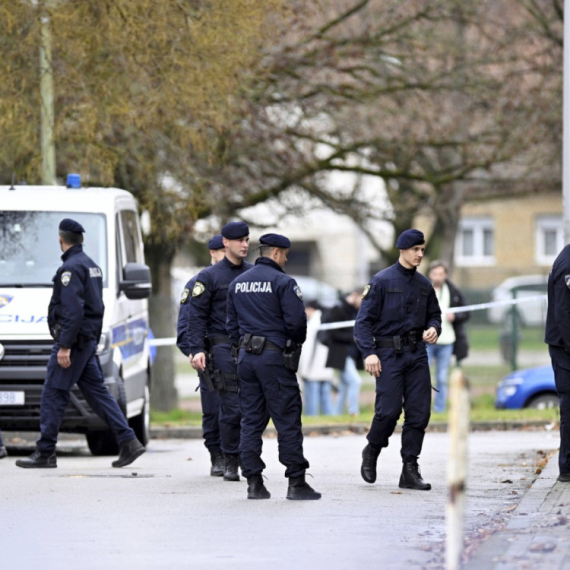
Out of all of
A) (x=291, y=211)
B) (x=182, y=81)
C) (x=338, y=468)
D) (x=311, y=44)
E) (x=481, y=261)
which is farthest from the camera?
(x=481, y=261)

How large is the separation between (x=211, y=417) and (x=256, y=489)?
1755 mm

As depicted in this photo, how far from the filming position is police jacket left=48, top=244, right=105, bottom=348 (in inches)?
427

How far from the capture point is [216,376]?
1023 cm

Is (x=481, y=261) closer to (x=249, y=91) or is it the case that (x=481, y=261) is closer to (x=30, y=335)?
(x=249, y=91)

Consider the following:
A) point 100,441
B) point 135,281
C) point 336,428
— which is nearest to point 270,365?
point 135,281

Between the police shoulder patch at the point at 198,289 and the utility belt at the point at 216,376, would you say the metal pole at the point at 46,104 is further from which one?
the utility belt at the point at 216,376

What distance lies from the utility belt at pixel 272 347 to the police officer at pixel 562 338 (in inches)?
71.1

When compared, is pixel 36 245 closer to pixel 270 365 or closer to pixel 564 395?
pixel 270 365

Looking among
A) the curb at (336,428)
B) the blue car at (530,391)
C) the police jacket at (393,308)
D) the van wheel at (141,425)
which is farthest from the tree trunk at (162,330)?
the police jacket at (393,308)

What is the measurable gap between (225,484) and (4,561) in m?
3.45

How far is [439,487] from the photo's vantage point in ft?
32.7

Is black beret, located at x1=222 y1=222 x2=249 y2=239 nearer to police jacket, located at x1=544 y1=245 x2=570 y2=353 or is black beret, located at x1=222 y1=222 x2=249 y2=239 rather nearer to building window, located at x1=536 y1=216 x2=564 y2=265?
police jacket, located at x1=544 y1=245 x2=570 y2=353

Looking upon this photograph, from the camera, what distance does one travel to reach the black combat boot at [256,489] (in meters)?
9.21

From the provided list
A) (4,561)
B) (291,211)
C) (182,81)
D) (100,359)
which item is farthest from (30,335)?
(291,211)
